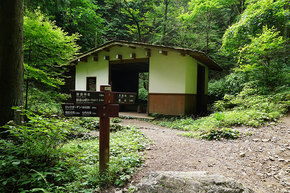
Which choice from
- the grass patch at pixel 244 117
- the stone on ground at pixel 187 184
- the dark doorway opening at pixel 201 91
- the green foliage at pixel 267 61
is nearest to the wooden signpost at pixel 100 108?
the stone on ground at pixel 187 184

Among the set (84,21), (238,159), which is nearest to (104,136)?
(238,159)

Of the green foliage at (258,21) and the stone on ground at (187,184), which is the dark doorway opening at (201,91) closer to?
Result: the green foliage at (258,21)

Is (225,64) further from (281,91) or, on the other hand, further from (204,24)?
(281,91)

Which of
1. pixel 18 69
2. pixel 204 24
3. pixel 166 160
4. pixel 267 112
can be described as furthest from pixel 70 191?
pixel 204 24

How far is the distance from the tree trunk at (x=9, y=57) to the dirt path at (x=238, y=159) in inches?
105

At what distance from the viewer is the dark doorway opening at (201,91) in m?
11.2

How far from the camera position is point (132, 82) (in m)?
14.4

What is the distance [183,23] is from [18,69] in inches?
590

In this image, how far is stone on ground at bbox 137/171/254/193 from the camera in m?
2.01

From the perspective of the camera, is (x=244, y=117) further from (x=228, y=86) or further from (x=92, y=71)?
(x=92, y=71)

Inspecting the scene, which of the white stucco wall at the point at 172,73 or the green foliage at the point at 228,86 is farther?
the green foliage at the point at 228,86

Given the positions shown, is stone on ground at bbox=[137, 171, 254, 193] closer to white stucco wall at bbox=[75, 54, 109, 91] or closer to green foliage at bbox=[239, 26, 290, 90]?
green foliage at bbox=[239, 26, 290, 90]

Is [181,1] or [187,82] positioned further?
[181,1]

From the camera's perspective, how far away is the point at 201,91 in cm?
1136
